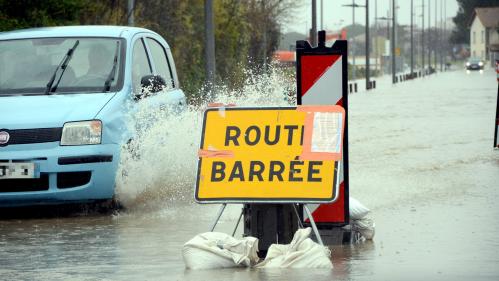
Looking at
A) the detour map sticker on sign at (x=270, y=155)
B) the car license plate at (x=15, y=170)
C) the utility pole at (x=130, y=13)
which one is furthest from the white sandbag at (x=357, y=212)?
the utility pole at (x=130, y=13)

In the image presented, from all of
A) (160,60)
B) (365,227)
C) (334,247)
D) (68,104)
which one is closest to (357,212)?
(365,227)

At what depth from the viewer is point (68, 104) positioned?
1259 centimetres

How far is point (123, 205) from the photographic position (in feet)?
42.2

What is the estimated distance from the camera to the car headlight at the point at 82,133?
40.2 feet

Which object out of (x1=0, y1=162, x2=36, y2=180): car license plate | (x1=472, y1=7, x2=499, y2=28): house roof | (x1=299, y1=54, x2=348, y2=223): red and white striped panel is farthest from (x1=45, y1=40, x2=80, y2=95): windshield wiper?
(x1=472, y1=7, x2=499, y2=28): house roof

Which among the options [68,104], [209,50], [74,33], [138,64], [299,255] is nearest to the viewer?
[299,255]

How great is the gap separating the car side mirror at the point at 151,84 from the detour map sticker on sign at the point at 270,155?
11.8ft

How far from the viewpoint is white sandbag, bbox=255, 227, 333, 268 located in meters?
8.84

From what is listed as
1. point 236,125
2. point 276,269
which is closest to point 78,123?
point 236,125

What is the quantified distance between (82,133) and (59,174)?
1.33 ft

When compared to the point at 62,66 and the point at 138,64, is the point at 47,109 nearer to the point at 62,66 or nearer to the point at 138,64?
the point at 62,66

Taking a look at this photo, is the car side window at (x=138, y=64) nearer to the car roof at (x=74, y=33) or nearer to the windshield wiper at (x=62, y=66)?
the car roof at (x=74, y=33)

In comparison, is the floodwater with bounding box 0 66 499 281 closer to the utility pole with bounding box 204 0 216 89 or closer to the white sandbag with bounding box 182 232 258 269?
the white sandbag with bounding box 182 232 258 269

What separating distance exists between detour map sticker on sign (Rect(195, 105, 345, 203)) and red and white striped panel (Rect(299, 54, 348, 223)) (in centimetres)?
40
